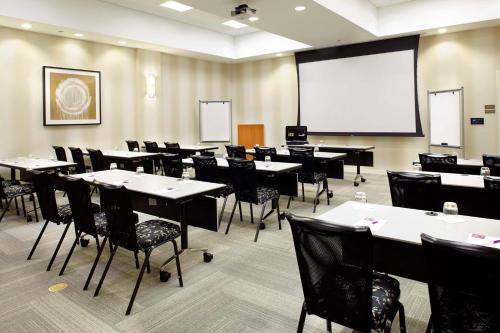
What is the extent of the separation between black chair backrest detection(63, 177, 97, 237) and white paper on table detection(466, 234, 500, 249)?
2.80 m

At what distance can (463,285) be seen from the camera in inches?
53.9

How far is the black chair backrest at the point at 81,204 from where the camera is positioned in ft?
9.94

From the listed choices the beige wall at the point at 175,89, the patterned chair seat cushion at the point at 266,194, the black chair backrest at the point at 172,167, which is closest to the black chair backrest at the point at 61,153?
the beige wall at the point at 175,89

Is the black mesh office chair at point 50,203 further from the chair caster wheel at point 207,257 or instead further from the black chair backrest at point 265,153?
the black chair backrest at point 265,153

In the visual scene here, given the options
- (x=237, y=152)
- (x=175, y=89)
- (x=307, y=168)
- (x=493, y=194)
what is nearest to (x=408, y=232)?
(x=493, y=194)

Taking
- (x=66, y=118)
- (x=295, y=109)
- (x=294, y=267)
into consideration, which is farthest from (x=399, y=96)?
(x=66, y=118)

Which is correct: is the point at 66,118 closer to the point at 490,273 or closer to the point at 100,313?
the point at 100,313

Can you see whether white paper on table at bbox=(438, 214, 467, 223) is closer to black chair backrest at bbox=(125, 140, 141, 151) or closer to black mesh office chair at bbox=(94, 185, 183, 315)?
black mesh office chair at bbox=(94, 185, 183, 315)

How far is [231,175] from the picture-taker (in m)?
4.51

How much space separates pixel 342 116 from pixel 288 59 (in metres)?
2.54

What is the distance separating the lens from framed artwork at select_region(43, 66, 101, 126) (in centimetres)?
752

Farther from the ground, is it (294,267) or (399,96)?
(399,96)

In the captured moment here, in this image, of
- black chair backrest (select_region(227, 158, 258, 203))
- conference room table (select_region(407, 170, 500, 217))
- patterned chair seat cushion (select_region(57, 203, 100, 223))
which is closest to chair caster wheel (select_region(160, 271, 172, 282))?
patterned chair seat cushion (select_region(57, 203, 100, 223))

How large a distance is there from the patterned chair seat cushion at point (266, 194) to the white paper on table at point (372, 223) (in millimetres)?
2113
